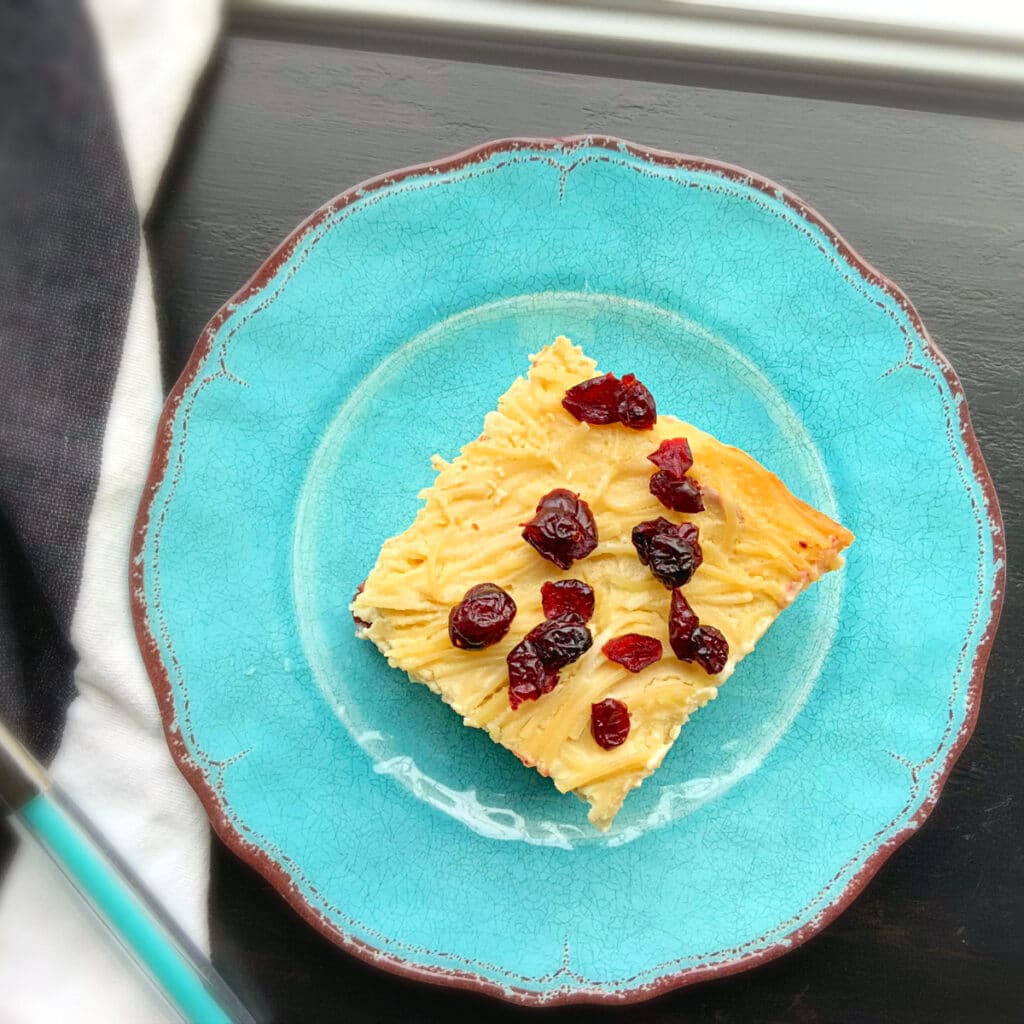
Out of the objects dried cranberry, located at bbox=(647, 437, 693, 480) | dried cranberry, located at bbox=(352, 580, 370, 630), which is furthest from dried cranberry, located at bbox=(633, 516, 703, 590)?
dried cranberry, located at bbox=(352, 580, 370, 630)

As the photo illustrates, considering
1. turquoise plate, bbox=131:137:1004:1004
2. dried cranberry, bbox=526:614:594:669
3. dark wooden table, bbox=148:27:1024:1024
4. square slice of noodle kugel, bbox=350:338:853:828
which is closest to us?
dried cranberry, bbox=526:614:594:669

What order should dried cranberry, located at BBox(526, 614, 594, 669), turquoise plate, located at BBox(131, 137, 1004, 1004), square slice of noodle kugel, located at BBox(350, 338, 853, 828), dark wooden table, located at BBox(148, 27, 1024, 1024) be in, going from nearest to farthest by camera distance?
dried cranberry, located at BBox(526, 614, 594, 669), square slice of noodle kugel, located at BBox(350, 338, 853, 828), turquoise plate, located at BBox(131, 137, 1004, 1004), dark wooden table, located at BBox(148, 27, 1024, 1024)

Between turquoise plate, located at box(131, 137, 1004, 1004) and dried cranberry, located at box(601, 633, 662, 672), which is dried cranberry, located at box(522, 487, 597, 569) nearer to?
dried cranberry, located at box(601, 633, 662, 672)

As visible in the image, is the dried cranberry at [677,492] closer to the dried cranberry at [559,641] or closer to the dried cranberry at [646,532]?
the dried cranberry at [646,532]

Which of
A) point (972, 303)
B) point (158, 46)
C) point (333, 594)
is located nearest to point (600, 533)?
point (333, 594)

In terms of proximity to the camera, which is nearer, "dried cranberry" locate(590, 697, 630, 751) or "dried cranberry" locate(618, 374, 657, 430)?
"dried cranberry" locate(590, 697, 630, 751)

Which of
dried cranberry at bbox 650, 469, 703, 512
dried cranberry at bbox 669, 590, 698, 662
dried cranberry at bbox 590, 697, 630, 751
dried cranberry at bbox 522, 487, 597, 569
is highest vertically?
dried cranberry at bbox 650, 469, 703, 512

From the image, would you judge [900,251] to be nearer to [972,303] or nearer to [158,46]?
[972,303]
